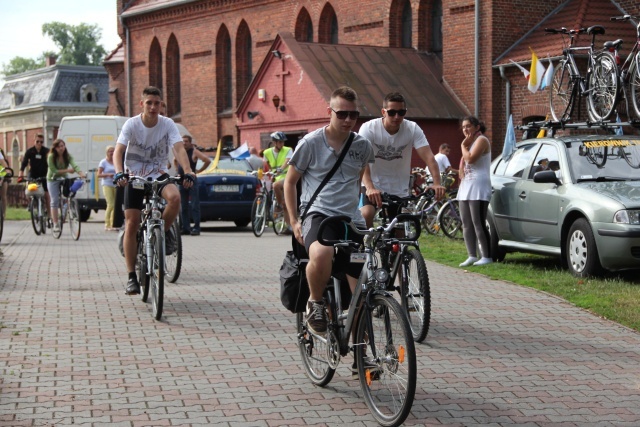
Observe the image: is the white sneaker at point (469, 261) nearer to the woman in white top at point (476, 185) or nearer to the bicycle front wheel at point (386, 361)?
the woman in white top at point (476, 185)

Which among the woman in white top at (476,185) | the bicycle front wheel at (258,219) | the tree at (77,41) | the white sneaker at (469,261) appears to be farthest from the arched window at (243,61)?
the tree at (77,41)

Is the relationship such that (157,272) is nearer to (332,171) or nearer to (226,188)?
(332,171)

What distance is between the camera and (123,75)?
51.9 meters

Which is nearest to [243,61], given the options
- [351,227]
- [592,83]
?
[592,83]

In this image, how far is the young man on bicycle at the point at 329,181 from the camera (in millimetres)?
6840

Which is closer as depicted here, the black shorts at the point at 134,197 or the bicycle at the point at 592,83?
the black shorts at the point at 134,197

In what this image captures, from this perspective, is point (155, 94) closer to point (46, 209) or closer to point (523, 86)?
point (46, 209)

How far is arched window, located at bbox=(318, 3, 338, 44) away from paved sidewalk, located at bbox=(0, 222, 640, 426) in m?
26.7

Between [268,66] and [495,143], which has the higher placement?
[268,66]

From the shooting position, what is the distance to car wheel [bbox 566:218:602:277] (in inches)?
491

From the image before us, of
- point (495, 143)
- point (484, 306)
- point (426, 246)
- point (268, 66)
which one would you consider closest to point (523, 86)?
point (495, 143)

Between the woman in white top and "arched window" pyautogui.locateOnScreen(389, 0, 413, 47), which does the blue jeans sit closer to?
the woman in white top

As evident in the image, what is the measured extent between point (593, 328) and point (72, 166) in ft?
48.4

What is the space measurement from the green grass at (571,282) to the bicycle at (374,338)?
361cm
